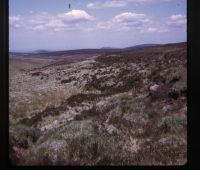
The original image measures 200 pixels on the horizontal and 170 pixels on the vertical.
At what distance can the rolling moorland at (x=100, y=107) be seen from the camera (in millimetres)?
2934

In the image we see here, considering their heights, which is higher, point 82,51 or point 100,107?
point 82,51

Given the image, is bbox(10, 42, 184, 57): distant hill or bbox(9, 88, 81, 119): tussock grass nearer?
bbox(9, 88, 81, 119): tussock grass

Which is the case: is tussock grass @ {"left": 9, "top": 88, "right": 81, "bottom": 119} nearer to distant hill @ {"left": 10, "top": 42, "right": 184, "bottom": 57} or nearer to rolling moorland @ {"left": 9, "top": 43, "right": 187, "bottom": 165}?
rolling moorland @ {"left": 9, "top": 43, "right": 187, "bottom": 165}

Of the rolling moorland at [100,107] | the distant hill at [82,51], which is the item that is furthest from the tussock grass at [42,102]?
the distant hill at [82,51]

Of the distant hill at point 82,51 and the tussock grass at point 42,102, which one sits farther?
the distant hill at point 82,51

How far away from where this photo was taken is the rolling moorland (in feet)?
9.62

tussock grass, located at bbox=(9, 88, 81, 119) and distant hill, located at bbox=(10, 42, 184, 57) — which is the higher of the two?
distant hill, located at bbox=(10, 42, 184, 57)

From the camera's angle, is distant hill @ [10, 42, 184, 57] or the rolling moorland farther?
distant hill @ [10, 42, 184, 57]

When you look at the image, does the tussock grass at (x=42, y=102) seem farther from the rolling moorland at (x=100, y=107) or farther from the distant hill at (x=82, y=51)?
the distant hill at (x=82, y=51)

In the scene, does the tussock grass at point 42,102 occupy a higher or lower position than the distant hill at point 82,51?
lower

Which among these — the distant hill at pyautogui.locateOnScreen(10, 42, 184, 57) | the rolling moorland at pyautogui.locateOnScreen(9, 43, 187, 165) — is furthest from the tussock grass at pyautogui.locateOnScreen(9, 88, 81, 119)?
the distant hill at pyautogui.locateOnScreen(10, 42, 184, 57)

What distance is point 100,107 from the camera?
3.05m

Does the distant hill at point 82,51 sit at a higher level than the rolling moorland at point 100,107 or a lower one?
higher

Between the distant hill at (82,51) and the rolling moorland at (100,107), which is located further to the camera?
the distant hill at (82,51)
